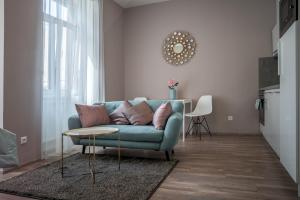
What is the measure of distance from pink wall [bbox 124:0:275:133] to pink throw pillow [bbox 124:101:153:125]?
1971 mm

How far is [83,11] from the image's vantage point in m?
4.20

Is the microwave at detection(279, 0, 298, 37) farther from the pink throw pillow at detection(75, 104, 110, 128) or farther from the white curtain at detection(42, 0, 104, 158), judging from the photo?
the white curtain at detection(42, 0, 104, 158)

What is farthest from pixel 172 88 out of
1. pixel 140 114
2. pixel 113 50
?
pixel 140 114

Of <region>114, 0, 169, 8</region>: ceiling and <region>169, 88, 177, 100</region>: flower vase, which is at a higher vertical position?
<region>114, 0, 169, 8</region>: ceiling

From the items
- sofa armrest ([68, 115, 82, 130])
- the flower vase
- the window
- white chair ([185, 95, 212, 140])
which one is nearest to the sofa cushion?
sofa armrest ([68, 115, 82, 130])

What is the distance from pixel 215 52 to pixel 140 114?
2.57 metres

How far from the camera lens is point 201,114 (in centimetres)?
470

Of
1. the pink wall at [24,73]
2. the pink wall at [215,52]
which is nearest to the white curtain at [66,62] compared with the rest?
the pink wall at [24,73]

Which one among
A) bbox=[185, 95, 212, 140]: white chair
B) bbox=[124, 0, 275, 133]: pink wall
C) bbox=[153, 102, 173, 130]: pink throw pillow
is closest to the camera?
bbox=[153, 102, 173, 130]: pink throw pillow

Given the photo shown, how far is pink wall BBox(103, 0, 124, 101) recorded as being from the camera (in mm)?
5117

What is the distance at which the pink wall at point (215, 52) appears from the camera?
16.0ft

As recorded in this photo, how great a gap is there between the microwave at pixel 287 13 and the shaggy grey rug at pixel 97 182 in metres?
1.88

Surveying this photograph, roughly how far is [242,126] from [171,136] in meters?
2.60

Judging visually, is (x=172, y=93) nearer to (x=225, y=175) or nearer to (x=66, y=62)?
(x=66, y=62)
